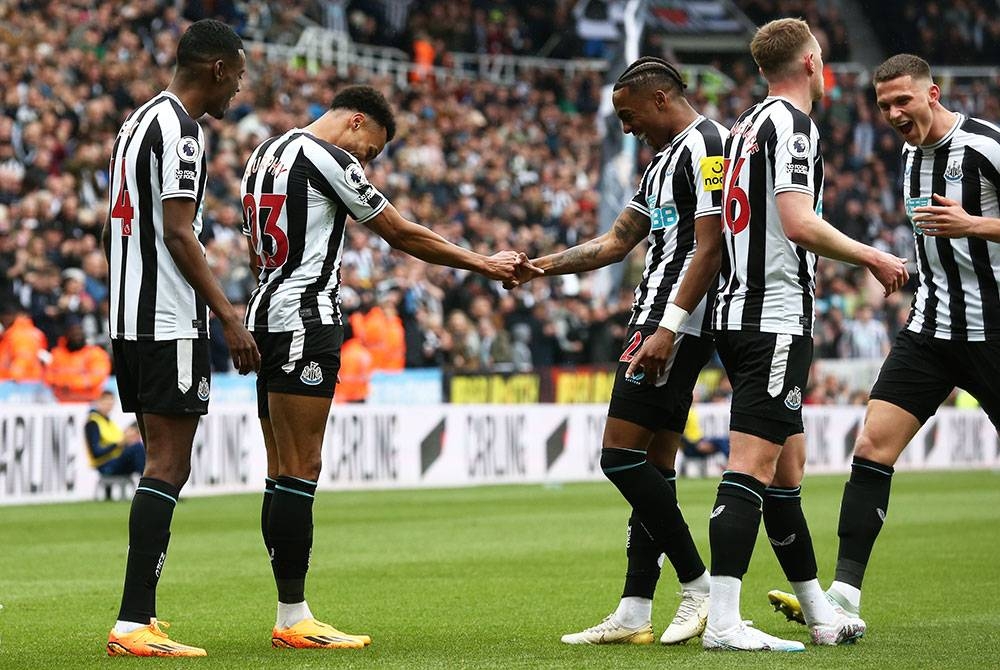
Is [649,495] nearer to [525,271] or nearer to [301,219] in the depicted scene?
[525,271]

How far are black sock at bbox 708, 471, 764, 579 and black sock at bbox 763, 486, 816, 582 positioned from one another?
1.28 feet

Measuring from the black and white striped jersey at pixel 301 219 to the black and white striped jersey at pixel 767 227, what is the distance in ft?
4.85

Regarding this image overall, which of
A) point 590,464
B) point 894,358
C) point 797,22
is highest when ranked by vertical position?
point 797,22

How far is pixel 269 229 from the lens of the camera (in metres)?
6.61

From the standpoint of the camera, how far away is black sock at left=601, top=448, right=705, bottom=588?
260 inches

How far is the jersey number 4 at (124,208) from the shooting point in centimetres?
636

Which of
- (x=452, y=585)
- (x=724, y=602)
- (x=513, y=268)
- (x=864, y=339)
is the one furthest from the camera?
(x=864, y=339)

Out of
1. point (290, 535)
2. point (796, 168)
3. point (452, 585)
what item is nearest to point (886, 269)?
point (796, 168)

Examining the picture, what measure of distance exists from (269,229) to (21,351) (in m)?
11.7

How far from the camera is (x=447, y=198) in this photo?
27.3m

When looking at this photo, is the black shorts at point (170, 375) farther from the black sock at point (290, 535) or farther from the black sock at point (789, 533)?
the black sock at point (789, 533)

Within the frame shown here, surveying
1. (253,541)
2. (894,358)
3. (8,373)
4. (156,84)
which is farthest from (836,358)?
(894,358)

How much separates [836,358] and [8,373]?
15420 mm

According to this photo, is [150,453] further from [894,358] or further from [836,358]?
[836,358]
